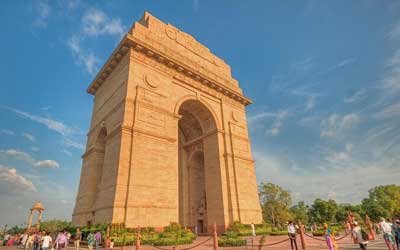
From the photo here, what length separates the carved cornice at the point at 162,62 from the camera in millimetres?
16750

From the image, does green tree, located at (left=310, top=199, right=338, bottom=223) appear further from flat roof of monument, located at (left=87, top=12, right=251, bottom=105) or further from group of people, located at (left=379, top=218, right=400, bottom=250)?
group of people, located at (left=379, top=218, right=400, bottom=250)

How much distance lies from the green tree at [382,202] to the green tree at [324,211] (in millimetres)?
6593

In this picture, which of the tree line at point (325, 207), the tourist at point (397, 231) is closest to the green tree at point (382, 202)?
the tree line at point (325, 207)

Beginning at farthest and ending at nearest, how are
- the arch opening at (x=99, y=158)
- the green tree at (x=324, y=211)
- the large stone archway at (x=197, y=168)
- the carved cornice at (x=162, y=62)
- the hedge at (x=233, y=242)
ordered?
the green tree at (x=324, y=211), the large stone archway at (x=197, y=168), the arch opening at (x=99, y=158), the carved cornice at (x=162, y=62), the hedge at (x=233, y=242)

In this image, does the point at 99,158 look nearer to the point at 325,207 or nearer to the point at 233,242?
the point at 233,242

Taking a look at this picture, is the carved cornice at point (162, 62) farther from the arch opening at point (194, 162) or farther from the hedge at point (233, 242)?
the hedge at point (233, 242)

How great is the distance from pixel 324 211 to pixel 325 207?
974mm

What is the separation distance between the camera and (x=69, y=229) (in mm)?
13906

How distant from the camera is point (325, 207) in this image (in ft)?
174

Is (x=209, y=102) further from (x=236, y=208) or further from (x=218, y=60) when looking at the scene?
(x=236, y=208)

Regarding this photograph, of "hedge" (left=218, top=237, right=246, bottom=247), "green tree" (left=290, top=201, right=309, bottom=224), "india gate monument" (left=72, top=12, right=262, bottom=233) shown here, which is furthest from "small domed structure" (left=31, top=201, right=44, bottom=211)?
"green tree" (left=290, top=201, right=309, bottom=224)

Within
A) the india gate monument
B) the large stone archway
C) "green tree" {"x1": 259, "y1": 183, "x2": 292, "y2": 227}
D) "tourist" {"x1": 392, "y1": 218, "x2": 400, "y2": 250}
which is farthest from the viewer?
"green tree" {"x1": 259, "y1": 183, "x2": 292, "y2": 227}

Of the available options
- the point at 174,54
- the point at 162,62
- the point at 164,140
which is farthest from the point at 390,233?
the point at 174,54

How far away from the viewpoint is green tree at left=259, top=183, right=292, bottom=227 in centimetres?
4231
